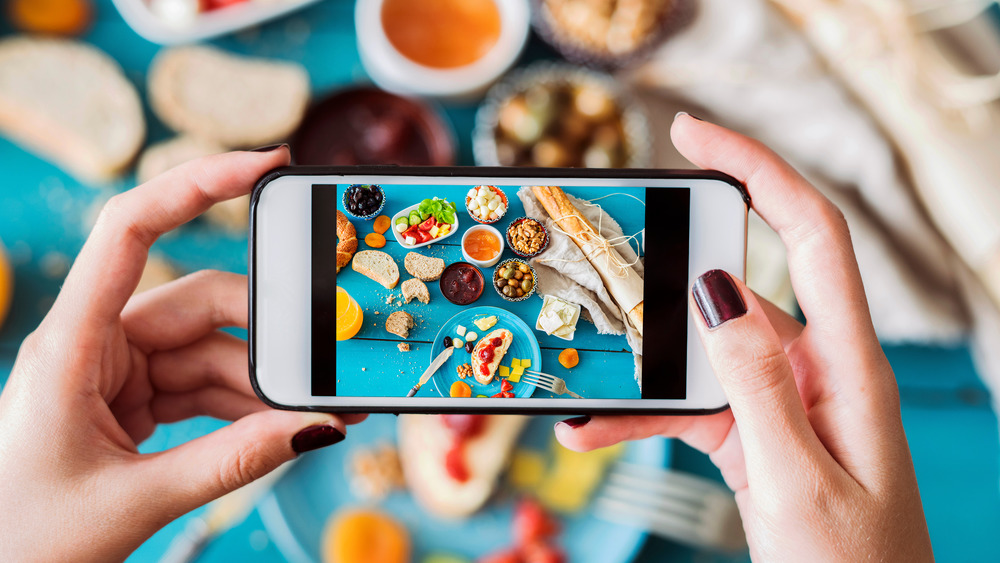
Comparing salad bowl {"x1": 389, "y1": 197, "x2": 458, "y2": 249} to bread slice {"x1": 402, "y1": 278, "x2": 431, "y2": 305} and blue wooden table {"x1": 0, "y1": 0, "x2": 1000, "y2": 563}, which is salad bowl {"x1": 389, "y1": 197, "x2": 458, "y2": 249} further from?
blue wooden table {"x1": 0, "y1": 0, "x2": 1000, "y2": 563}

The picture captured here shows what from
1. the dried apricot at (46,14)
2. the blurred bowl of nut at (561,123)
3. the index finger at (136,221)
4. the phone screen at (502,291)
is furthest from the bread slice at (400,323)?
the dried apricot at (46,14)

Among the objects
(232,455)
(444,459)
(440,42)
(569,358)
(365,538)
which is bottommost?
(365,538)

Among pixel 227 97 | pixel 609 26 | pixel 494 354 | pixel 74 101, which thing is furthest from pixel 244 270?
pixel 609 26

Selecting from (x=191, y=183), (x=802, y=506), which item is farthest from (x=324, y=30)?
(x=802, y=506)

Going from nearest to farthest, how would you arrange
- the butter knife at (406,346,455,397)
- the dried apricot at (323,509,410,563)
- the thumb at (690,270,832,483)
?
1. the thumb at (690,270,832,483)
2. the butter knife at (406,346,455,397)
3. the dried apricot at (323,509,410,563)

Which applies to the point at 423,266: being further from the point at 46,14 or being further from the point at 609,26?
the point at 46,14

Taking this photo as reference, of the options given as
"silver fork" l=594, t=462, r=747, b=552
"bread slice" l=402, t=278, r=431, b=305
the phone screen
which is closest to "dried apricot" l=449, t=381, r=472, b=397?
the phone screen
